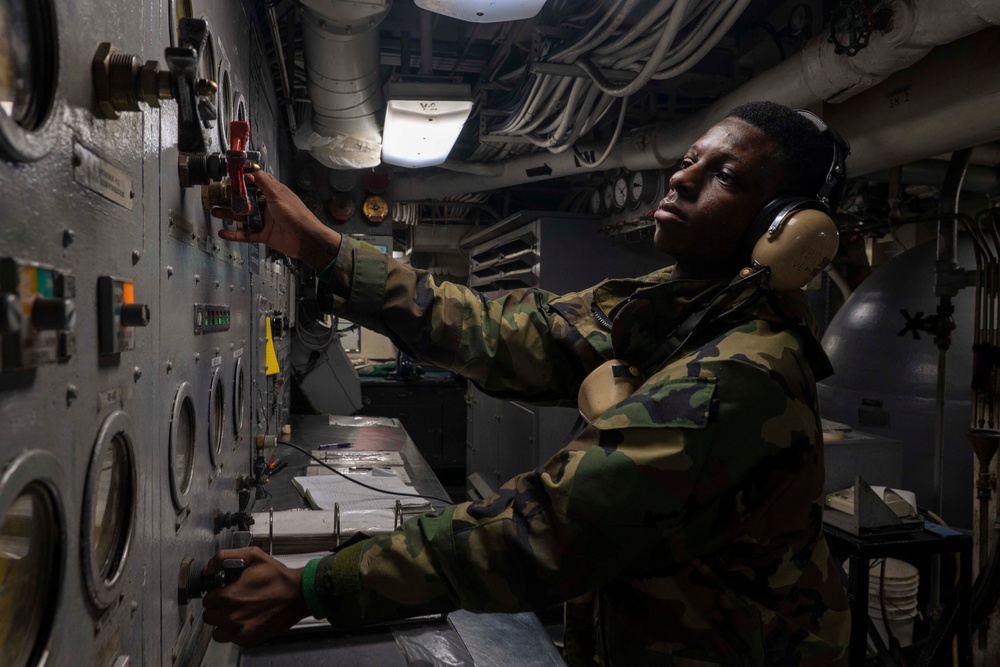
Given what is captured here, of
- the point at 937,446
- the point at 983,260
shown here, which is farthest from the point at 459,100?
the point at 937,446

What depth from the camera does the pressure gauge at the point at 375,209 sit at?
14.8ft

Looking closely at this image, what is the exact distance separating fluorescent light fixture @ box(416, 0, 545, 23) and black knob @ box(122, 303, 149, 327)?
1283 millimetres

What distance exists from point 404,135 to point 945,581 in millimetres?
3333

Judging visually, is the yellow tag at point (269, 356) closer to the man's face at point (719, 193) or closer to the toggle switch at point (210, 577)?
the toggle switch at point (210, 577)

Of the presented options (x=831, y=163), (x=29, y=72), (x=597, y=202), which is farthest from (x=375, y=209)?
(x=29, y=72)

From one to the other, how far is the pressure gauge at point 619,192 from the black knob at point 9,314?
3.83 metres

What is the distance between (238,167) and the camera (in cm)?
100

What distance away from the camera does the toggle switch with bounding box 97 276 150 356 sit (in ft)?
2.11

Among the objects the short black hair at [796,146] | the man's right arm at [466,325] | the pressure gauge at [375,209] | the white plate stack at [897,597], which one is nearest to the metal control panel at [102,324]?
the man's right arm at [466,325]

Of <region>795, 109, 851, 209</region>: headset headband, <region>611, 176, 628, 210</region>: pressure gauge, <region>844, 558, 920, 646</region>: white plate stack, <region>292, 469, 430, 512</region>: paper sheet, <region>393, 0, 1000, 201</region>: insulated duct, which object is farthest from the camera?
<region>611, 176, 628, 210</region>: pressure gauge

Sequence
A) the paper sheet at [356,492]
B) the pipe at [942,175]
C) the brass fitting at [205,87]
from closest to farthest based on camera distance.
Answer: the brass fitting at [205,87]
the paper sheet at [356,492]
the pipe at [942,175]

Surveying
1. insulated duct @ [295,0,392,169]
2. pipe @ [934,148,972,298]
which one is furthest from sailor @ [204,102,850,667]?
pipe @ [934,148,972,298]

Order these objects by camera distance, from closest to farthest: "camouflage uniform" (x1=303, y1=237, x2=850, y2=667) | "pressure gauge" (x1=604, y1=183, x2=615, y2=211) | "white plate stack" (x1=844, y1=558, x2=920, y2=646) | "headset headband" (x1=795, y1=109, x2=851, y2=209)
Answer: "camouflage uniform" (x1=303, y1=237, x2=850, y2=667)
"headset headband" (x1=795, y1=109, x2=851, y2=209)
"white plate stack" (x1=844, y1=558, x2=920, y2=646)
"pressure gauge" (x1=604, y1=183, x2=615, y2=211)

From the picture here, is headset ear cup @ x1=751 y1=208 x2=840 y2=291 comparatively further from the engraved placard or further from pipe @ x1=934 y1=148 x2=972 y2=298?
pipe @ x1=934 y1=148 x2=972 y2=298
